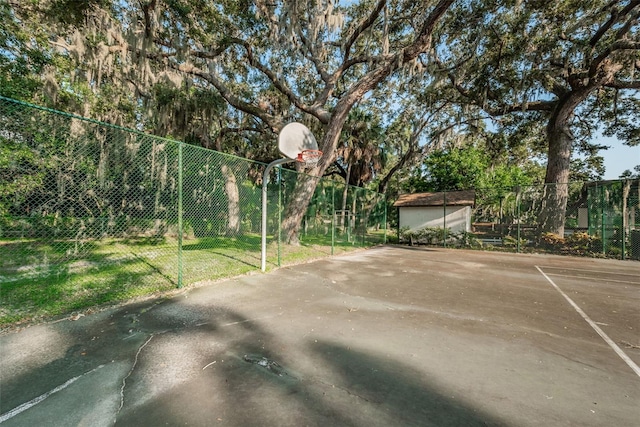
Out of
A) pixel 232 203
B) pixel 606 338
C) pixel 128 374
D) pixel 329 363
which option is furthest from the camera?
pixel 232 203

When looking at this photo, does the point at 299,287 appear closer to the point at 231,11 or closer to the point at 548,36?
the point at 231,11

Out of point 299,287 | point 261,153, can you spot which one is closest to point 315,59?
point 261,153

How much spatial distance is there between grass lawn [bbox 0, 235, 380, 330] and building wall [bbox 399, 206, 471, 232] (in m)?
8.32

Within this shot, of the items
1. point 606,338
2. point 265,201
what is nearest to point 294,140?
point 265,201

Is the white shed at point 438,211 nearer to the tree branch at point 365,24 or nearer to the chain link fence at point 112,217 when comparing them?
the chain link fence at point 112,217

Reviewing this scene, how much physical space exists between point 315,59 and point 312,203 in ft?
20.1

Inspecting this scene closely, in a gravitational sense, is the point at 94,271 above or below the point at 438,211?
below

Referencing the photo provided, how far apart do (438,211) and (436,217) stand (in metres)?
0.36

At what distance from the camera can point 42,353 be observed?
2613mm

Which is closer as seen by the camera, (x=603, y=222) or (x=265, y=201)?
(x=265, y=201)

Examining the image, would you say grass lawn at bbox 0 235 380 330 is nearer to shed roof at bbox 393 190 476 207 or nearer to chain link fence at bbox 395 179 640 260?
chain link fence at bbox 395 179 640 260

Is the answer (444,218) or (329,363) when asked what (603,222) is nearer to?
(444,218)

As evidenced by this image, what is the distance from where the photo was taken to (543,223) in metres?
11.9

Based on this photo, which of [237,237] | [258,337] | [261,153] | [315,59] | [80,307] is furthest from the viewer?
[261,153]
